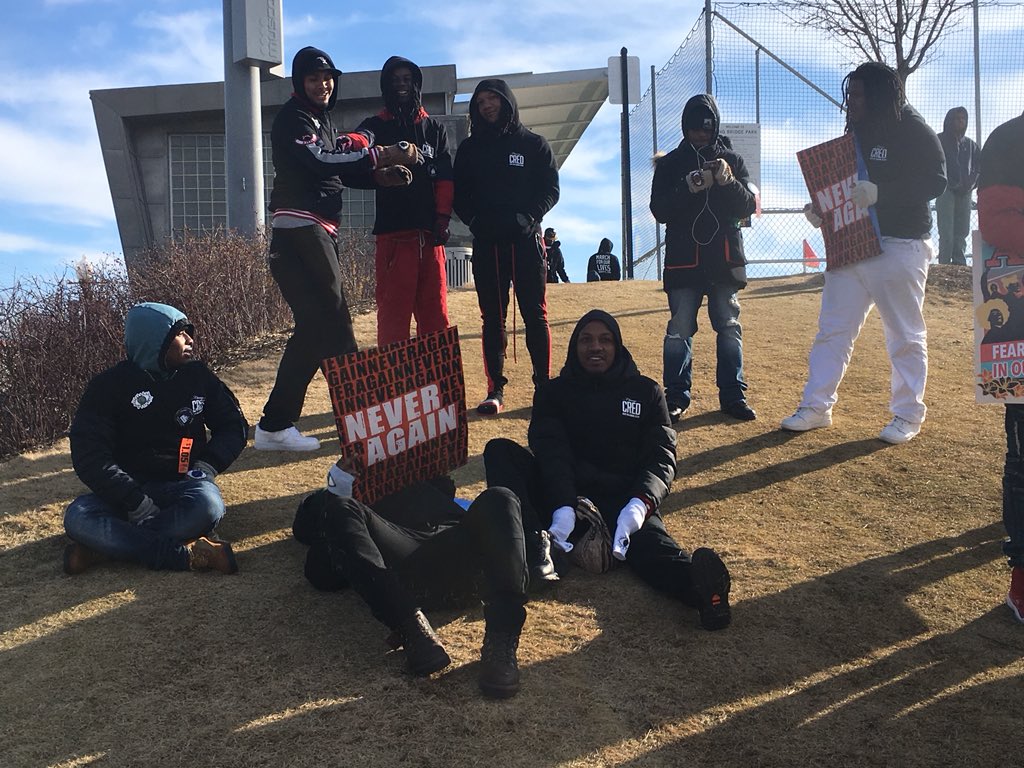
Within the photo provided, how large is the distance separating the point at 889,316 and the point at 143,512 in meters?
4.33

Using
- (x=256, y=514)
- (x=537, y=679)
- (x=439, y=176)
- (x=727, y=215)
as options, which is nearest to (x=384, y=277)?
(x=439, y=176)

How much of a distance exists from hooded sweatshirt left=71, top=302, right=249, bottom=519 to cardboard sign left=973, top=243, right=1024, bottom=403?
3.25 metres

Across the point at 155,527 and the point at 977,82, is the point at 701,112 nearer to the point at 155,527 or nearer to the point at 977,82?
the point at 155,527

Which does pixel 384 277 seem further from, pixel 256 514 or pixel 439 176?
pixel 256 514

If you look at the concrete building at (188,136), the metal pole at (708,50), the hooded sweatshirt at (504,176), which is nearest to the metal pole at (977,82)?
the metal pole at (708,50)

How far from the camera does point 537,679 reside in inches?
124

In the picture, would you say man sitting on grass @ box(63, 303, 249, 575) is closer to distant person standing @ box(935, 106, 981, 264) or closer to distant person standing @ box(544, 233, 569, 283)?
distant person standing @ box(935, 106, 981, 264)

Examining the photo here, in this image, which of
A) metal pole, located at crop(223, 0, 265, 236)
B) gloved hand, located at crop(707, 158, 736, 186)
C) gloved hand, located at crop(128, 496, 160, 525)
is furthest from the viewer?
metal pole, located at crop(223, 0, 265, 236)

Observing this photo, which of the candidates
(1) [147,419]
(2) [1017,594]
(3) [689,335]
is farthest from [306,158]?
(2) [1017,594]

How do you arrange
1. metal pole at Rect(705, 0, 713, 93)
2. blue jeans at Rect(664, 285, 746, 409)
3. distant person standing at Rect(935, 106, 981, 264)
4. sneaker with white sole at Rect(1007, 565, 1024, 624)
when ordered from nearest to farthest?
sneaker with white sole at Rect(1007, 565, 1024, 624) < blue jeans at Rect(664, 285, 746, 409) < distant person standing at Rect(935, 106, 981, 264) < metal pole at Rect(705, 0, 713, 93)

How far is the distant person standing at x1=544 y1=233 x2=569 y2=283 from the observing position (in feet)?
61.0

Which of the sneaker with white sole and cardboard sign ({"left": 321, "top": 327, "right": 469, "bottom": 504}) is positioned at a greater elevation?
cardboard sign ({"left": 321, "top": 327, "right": 469, "bottom": 504})

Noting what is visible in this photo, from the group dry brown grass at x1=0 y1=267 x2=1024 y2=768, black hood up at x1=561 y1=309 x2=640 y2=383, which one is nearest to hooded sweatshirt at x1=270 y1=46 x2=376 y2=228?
dry brown grass at x1=0 y1=267 x2=1024 y2=768

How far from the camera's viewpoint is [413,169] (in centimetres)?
571
